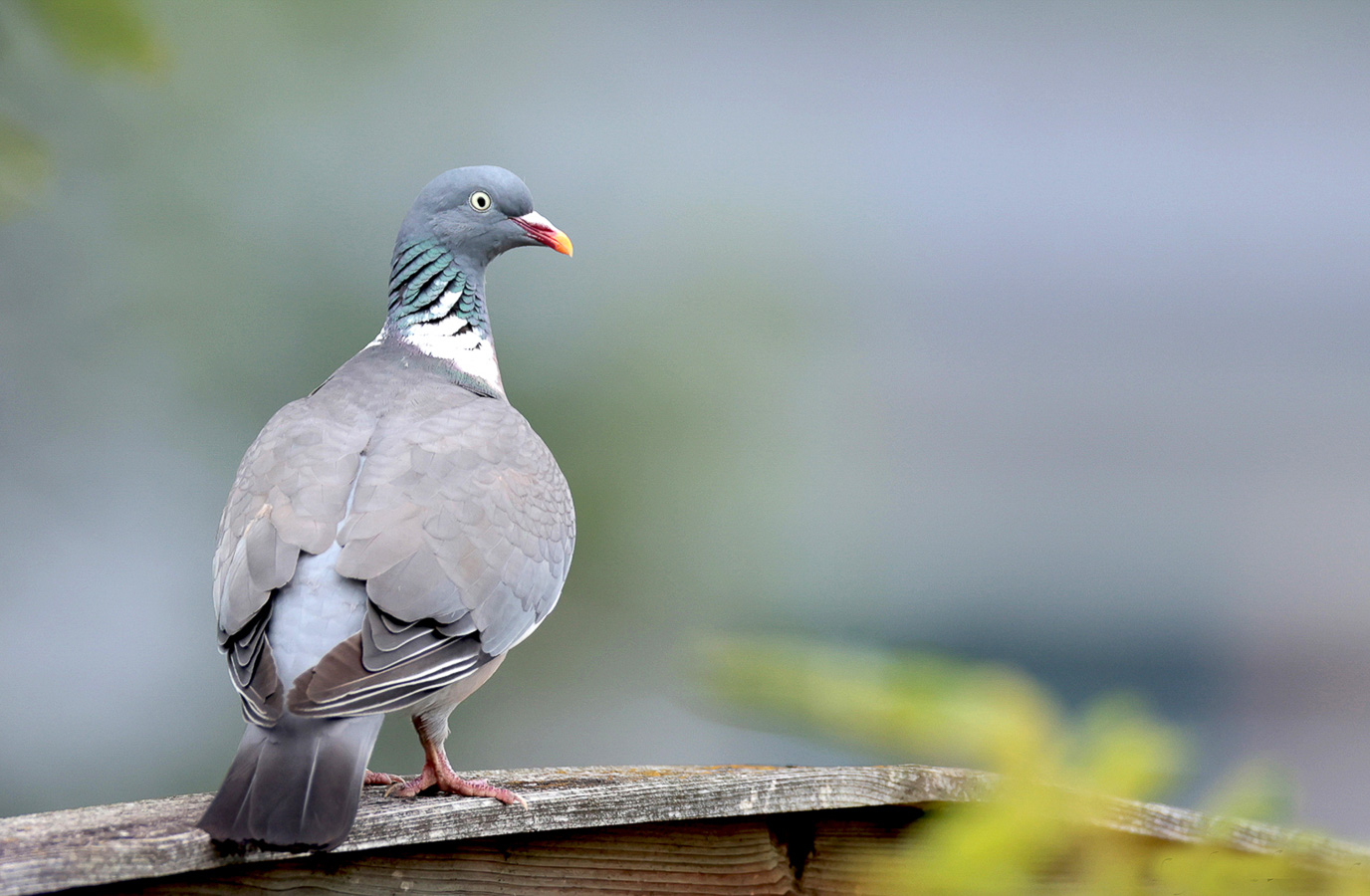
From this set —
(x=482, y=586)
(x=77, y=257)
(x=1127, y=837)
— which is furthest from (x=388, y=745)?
(x=1127, y=837)

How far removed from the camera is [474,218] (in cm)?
234

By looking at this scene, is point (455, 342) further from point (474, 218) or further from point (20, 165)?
point (20, 165)

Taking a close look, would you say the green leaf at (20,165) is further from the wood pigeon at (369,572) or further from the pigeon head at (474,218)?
the pigeon head at (474,218)

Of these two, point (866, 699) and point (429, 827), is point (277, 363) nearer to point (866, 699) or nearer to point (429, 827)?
point (429, 827)

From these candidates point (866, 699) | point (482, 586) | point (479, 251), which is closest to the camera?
point (866, 699)

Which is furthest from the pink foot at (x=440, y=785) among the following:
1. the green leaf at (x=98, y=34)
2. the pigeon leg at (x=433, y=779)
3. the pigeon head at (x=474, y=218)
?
the pigeon head at (x=474, y=218)

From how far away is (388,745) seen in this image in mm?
3961

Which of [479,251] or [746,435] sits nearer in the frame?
[479,251]

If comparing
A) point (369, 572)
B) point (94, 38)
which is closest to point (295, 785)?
point (369, 572)

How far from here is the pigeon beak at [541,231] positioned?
2.38 meters

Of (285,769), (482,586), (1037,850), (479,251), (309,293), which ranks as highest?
(309,293)

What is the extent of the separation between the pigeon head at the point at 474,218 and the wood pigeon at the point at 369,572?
0.68 ft

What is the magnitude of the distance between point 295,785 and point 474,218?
1.31m

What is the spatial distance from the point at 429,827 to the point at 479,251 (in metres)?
1.26
